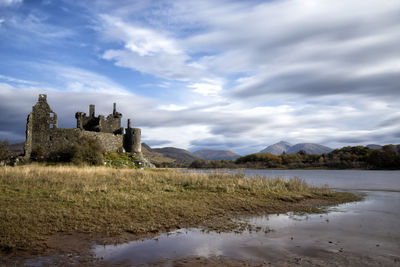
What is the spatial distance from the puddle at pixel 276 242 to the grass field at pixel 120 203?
1.19 m

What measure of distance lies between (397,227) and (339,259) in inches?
221

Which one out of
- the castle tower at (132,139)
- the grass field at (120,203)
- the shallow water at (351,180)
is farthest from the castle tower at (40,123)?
the shallow water at (351,180)

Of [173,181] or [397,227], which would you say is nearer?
[397,227]

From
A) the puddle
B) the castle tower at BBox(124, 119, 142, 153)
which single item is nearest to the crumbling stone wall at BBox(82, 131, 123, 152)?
the castle tower at BBox(124, 119, 142, 153)

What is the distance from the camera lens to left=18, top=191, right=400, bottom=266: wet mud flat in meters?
6.80

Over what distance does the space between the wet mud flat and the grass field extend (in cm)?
114

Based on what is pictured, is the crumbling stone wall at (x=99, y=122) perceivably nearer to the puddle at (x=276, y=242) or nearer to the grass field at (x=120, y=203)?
the grass field at (x=120, y=203)

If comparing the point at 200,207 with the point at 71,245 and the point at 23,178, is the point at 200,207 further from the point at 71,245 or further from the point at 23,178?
the point at 23,178

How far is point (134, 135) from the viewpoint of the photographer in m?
35.9

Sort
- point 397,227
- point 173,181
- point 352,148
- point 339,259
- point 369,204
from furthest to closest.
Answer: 1. point 352,148
2. point 173,181
3. point 369,204
4. point 397,227
5. point 339,259

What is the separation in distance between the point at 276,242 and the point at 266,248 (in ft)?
2.50

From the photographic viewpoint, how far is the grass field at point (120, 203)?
355 inches

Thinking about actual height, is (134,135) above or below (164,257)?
above

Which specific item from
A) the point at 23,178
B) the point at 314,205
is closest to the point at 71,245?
the point at 23,178
